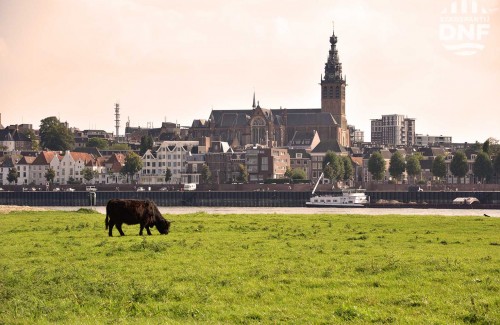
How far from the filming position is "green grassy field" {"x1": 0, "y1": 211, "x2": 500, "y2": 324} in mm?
22375

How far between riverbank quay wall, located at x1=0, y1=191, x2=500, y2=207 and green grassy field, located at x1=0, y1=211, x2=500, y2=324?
130 m

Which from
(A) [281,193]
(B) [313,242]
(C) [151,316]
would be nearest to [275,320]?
(C) [151,316]

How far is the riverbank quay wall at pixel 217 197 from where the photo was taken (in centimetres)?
16800

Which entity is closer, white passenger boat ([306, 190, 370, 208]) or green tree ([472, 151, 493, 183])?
white passenger boat ([306, 190, 370, 208])

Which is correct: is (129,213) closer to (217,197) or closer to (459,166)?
(217,197)

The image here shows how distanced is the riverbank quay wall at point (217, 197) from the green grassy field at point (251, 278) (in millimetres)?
129830

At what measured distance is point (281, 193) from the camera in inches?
7003

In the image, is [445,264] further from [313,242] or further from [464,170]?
[464,170]

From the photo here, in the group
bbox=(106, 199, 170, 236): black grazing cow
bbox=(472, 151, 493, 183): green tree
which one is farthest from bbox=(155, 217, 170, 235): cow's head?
bbox=(472, 151, 493, 183): green tree

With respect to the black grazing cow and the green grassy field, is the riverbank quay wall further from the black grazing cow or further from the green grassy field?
the green grassy field

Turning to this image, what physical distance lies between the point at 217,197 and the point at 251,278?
152 metres

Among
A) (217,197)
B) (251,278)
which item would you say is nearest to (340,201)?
(217,197)

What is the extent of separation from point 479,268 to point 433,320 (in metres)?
7.03

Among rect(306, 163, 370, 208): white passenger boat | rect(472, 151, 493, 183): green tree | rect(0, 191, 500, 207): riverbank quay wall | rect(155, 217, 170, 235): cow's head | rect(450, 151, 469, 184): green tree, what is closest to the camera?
rect(155, 217, 170, 235): cow's head
